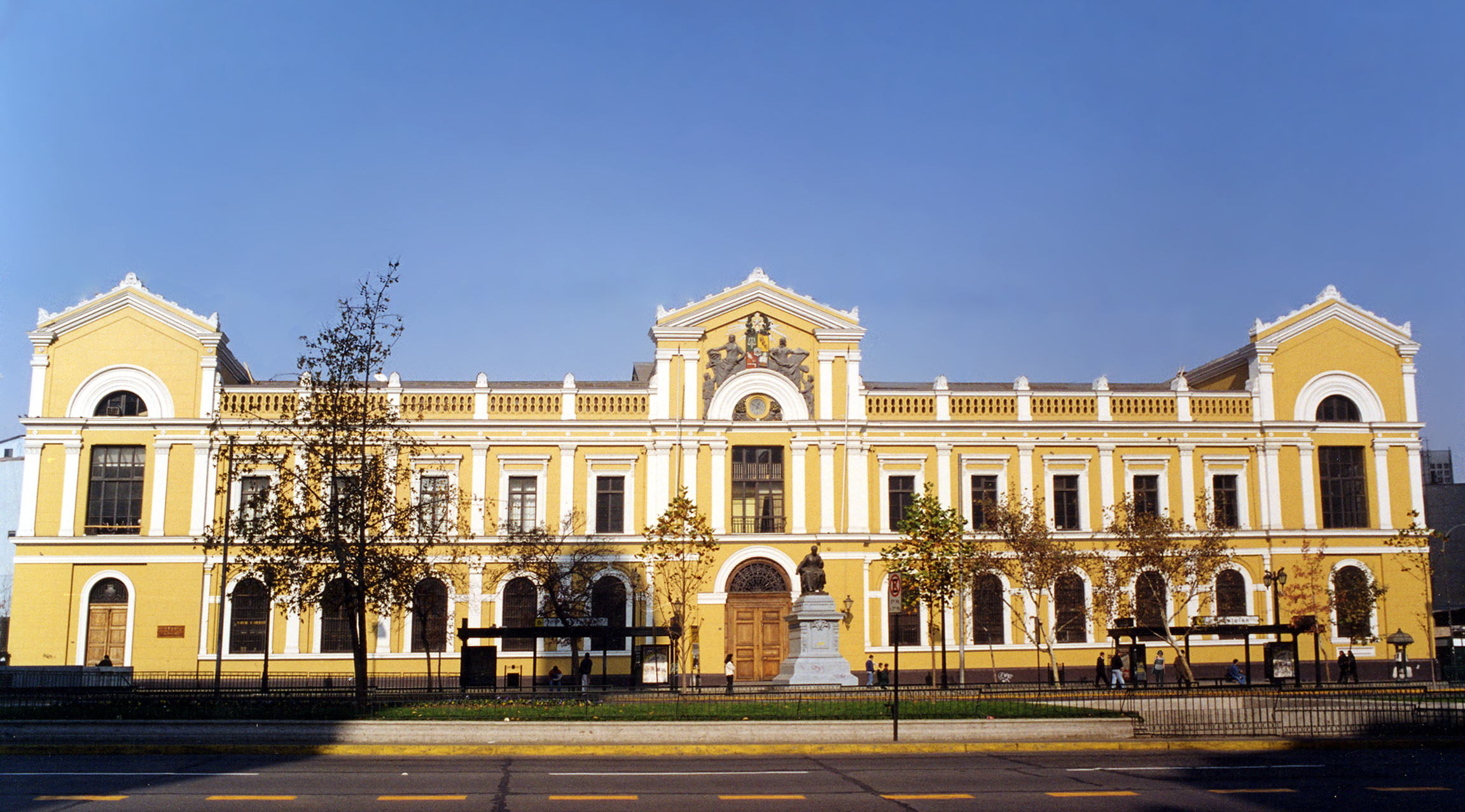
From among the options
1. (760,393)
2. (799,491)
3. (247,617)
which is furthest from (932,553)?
(247,617)

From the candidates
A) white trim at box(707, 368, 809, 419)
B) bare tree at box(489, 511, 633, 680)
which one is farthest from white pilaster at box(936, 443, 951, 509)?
bare tree at box(489, 511, 633, 680)

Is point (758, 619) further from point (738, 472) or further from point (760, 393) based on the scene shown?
point (760, 393)

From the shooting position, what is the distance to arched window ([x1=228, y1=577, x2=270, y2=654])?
4912 centimetres

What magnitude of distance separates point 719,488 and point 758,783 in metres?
31.5

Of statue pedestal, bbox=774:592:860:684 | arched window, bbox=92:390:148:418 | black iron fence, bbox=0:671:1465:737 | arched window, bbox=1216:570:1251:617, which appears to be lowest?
black iron fence, bbox=0:671:1465:737

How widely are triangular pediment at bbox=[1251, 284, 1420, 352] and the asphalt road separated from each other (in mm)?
32254

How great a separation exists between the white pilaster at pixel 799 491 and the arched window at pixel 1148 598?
13706mm

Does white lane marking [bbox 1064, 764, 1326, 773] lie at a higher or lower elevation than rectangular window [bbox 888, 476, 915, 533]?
lower

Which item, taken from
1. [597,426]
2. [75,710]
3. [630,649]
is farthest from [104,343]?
[75,710]

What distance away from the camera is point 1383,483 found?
176 feet

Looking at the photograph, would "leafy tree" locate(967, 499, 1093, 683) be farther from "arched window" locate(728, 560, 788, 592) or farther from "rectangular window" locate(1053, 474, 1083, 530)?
"arched window" locate(728, 560, 788, 592)

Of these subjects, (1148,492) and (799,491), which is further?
(1148,492)

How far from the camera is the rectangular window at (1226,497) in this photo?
53250 millimetres

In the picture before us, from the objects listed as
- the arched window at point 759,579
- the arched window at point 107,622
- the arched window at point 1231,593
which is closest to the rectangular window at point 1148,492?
the arched window at point 1231,593
